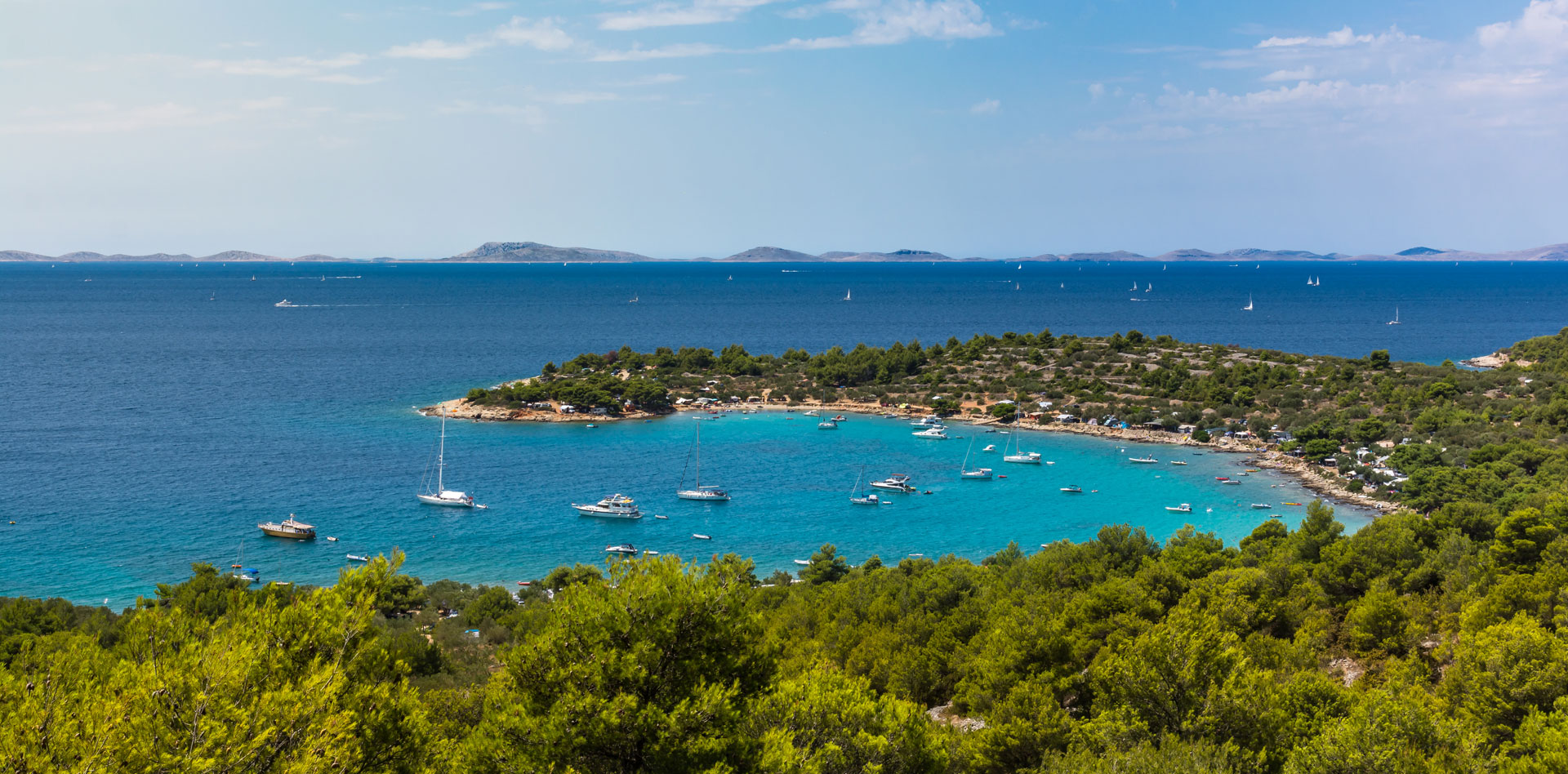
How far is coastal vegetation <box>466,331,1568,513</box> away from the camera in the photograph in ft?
184

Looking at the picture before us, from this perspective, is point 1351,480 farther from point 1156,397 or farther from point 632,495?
point 632,495

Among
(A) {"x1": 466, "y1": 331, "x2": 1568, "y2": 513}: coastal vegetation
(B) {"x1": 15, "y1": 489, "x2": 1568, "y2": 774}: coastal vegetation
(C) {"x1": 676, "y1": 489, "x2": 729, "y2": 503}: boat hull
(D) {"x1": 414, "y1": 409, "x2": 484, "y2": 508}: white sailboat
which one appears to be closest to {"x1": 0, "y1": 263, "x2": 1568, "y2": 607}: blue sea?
(C) {"x1": 676, "y1": 489, "x2": 729, "y2": 503}: boat hull

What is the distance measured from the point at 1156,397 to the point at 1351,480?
24.0m

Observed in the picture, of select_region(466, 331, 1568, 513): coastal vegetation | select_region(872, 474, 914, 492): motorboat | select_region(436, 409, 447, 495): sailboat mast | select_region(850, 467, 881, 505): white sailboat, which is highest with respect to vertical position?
select_region(466, 331, 1568, 513): coastal vegetation

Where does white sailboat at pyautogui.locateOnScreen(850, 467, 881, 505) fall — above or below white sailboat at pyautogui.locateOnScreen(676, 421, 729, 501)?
below

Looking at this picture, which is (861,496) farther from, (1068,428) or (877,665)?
(877,665)

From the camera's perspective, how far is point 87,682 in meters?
10.5

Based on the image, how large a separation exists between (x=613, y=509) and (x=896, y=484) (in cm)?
1698

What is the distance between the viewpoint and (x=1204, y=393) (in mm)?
79125

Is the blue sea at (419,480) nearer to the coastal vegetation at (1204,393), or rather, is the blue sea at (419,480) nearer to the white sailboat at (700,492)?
the white sailboat at (700,492)

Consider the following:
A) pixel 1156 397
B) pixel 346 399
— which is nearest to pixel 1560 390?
pixel 1156 397

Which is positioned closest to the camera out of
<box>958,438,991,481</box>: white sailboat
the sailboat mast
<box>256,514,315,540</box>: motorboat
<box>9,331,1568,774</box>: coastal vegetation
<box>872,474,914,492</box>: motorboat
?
<box>9,331,1568,774</box>: coastal vegetation

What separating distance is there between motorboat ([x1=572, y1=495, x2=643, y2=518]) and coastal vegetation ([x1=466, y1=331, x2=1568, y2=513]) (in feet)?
93.3

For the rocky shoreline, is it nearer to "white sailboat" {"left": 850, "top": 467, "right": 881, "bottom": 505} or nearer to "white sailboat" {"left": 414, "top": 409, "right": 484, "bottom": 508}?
"white sailboat" {"left": 414, "top": 409, "right": 484, "bottom": 508}
